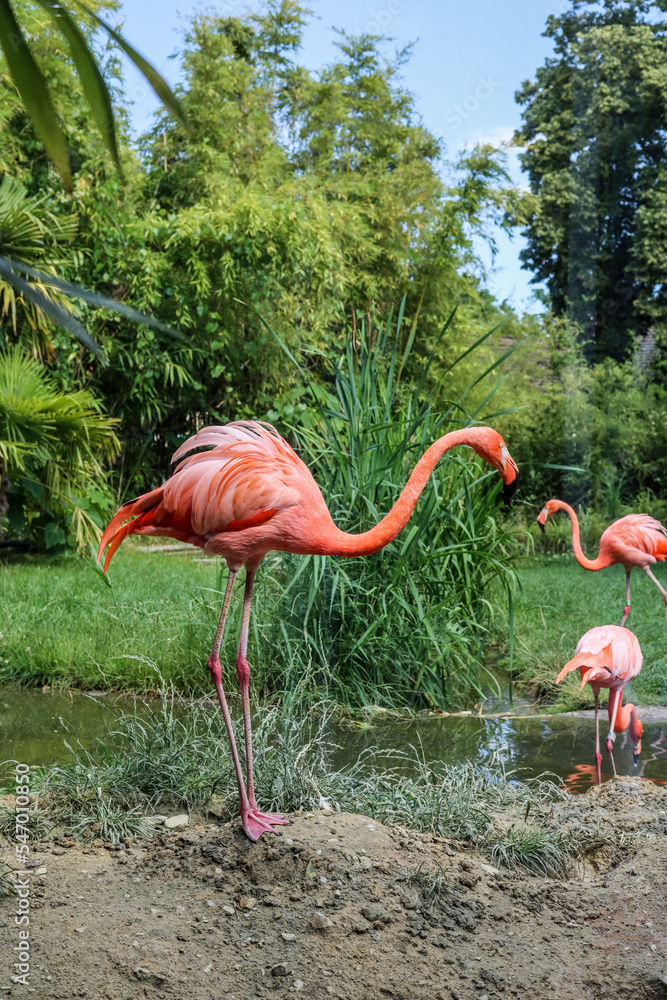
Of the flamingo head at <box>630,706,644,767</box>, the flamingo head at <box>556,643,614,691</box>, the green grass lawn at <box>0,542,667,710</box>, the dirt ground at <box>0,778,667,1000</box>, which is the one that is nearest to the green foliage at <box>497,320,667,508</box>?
the green grass lawn at <box>0,542,667,710</box>

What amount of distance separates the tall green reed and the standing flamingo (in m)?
1.21

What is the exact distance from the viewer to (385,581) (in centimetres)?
380

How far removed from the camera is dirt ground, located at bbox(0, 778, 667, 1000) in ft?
5.32

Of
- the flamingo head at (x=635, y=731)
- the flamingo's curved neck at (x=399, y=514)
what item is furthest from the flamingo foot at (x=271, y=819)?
the flamingo head at (x=635, y=731)

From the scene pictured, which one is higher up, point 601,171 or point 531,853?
point 601,171

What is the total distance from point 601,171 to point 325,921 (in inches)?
338

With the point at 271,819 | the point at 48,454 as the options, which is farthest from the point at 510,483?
the point at 48,454

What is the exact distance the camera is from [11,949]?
5.48ft

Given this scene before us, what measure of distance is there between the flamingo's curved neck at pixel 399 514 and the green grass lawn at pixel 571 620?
6.87 feet

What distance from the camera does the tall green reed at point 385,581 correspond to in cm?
372

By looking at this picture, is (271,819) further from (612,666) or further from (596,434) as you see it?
(596,434)

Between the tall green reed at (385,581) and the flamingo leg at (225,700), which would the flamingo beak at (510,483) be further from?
the tall green reed at (385,581)

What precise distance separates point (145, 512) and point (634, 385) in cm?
799

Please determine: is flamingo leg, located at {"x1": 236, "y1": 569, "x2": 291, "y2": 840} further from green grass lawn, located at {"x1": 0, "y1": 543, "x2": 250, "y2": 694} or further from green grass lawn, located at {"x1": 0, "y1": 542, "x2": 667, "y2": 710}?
green grass lawn, located at {"x1": 0, "y1": 543, "x2": 250, "y2": 694}
